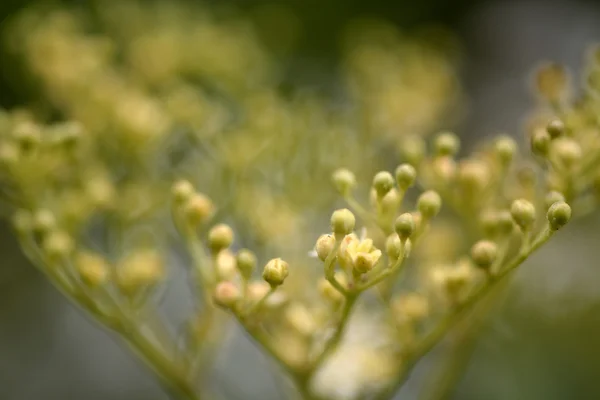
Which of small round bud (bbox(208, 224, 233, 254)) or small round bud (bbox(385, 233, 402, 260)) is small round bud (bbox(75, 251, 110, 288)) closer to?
small round bud (bbox(208, 224, 233, 254))

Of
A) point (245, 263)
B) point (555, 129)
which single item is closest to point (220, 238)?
point (245, 263)

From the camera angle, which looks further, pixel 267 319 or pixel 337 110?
pixel 337 110

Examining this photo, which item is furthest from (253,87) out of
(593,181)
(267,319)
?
(593,181)

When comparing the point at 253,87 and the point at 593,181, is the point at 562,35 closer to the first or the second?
the point at 253,87

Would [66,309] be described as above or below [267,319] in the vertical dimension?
below

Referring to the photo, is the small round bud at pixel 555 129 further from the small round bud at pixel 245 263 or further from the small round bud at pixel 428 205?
the small round bud at pixel 245 263

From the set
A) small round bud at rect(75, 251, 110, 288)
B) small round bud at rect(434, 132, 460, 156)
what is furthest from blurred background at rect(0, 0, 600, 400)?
small round bud at rect(75, 251, 110, 288)

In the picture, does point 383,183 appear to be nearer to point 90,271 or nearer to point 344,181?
point 344,181
